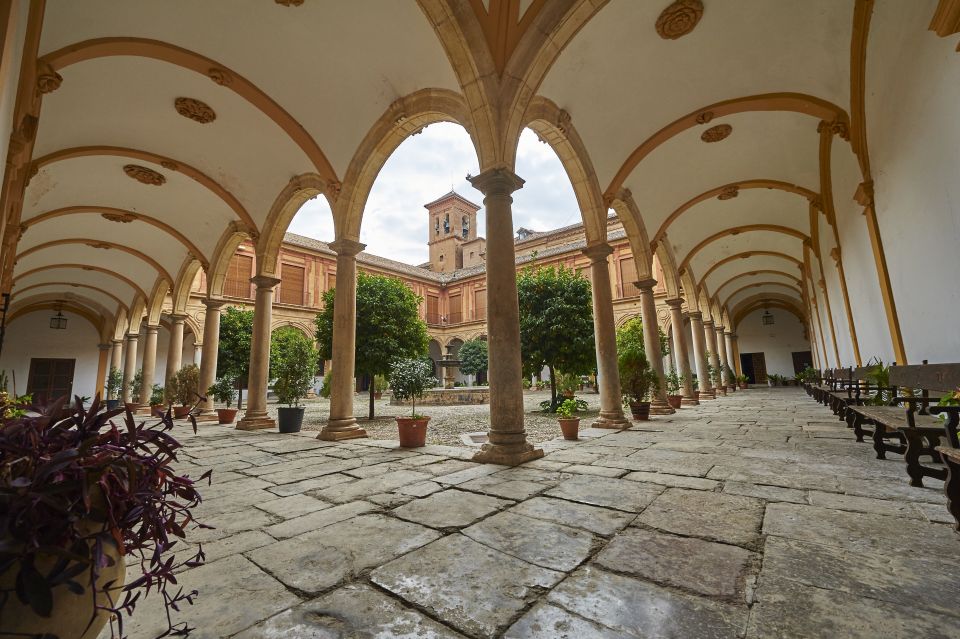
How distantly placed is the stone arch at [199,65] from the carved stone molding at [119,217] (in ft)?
20.9

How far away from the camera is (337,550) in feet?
7.07

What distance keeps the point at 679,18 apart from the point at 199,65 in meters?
6.30

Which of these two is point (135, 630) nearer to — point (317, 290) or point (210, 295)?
point (210, 295)

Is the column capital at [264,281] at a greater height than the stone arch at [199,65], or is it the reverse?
the stone arch at [199,65]

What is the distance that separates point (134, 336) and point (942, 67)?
74.1 feet

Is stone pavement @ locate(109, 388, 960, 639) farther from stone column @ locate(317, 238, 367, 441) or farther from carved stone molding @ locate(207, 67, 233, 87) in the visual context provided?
carved stone molding @ locate(207, 67, 233, 87)

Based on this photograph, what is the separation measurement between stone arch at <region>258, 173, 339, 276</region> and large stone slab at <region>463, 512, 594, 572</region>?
6.91 metres

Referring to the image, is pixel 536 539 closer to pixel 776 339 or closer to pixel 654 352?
pixel 654 352

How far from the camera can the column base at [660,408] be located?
29.8ft

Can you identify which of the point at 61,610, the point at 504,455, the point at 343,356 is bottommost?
the point at 504,455

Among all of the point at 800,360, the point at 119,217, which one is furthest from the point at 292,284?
the point at 800,360

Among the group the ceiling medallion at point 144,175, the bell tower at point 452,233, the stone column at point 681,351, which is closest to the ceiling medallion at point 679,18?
→ the stone column at point 681,351

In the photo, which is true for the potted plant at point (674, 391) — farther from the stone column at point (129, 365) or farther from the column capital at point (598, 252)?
the stone column at point (129, 365)

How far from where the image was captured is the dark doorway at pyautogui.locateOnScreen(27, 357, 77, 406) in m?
19.0
